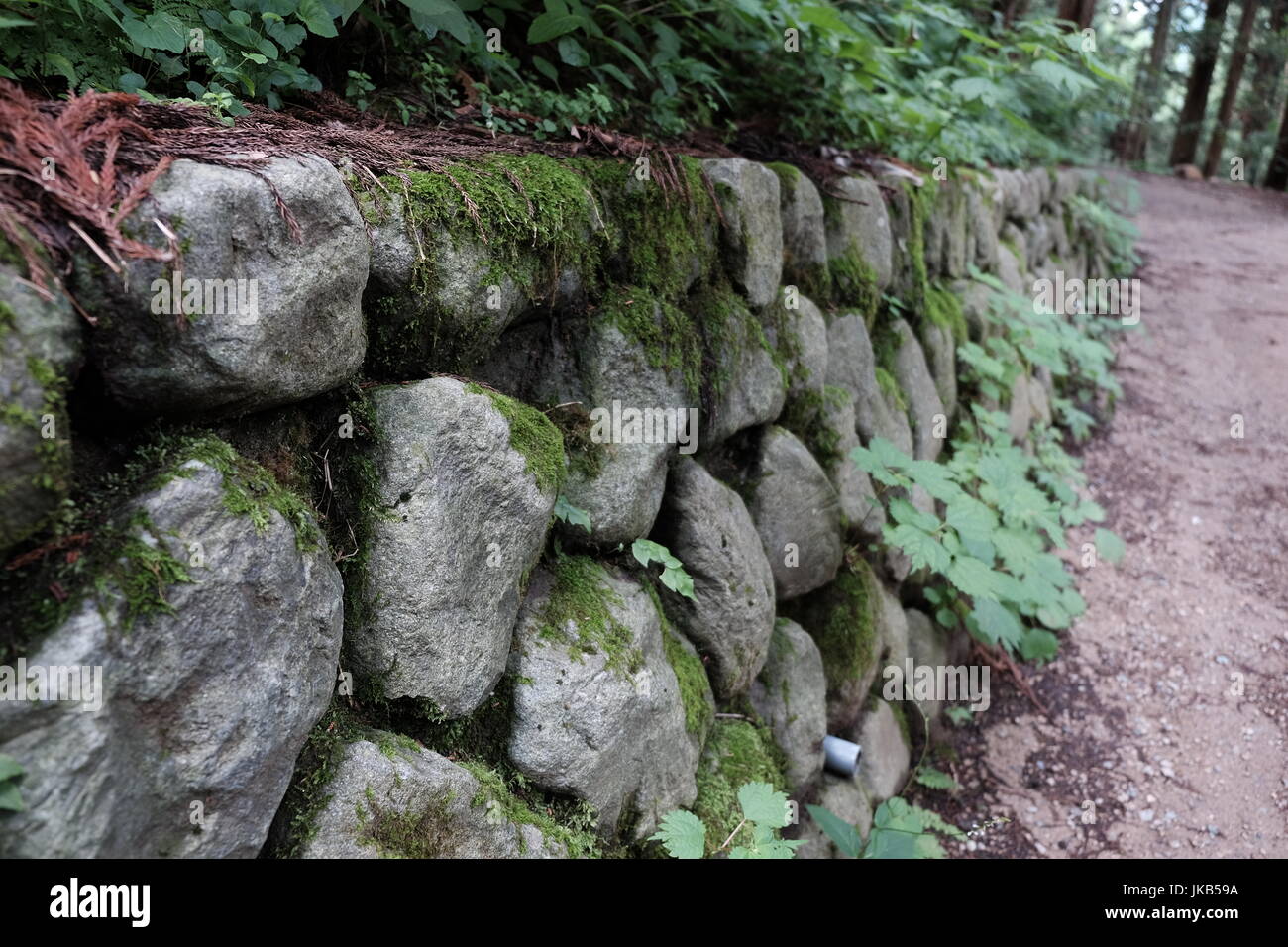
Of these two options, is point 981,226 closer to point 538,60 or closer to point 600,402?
point 538,60

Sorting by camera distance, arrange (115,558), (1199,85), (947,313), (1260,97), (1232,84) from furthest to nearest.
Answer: (1260,97) → (1199,85) → (1232,84) → (947,313) → (115,558)

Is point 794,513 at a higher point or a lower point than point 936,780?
higher

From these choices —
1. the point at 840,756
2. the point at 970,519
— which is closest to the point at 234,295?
the point at 840,756

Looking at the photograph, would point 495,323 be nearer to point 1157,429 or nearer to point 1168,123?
point 1157,429

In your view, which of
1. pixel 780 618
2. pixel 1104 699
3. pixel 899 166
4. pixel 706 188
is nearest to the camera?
pixel 706 188

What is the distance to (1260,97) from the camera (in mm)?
17844

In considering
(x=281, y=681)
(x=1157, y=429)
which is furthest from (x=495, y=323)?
(x=1157, y=429)

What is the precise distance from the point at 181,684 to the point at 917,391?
4.02 metres

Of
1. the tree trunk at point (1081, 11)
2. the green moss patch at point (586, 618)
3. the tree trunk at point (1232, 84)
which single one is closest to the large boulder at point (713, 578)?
the green moss patch at point (586, 618)

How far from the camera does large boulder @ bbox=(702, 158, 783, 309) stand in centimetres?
289

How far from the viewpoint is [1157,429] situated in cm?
653

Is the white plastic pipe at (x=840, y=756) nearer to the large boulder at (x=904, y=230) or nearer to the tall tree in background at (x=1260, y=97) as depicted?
the large boulder at (x=904, y=230)

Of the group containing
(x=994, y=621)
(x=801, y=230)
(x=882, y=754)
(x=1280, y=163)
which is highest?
(x=1280, y=163)
